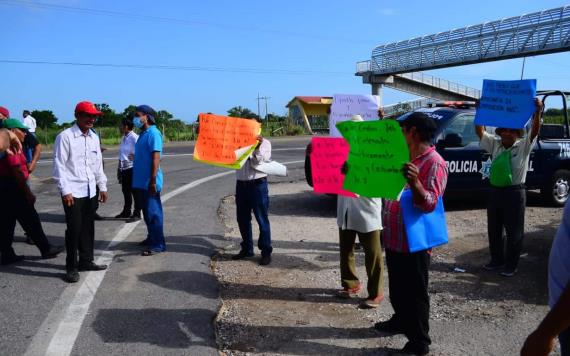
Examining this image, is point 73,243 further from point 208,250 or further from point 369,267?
point 369,267

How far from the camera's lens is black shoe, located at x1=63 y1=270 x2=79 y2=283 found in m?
4.88

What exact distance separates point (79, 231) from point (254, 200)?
6.55 ft

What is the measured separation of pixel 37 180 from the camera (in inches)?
517

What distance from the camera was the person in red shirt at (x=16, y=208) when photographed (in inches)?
221

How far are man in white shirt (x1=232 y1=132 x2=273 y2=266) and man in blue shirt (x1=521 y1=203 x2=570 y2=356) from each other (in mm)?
3894

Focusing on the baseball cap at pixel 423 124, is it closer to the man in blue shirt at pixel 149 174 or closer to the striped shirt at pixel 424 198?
the striped shirt at pixel 424 198

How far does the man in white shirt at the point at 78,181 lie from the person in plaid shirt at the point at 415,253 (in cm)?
340

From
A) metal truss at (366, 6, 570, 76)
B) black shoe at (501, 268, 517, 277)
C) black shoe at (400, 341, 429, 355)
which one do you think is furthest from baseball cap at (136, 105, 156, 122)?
metal truss at (366, 6, 570, 76)

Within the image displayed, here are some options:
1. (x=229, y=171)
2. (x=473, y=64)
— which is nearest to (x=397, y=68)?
(x=473, y=64)

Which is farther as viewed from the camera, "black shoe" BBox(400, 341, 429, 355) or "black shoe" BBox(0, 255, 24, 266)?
"black shoe" BBox(0, 255, 24, 266)

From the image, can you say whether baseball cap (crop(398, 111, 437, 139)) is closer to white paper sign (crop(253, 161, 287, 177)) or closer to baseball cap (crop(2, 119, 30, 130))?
white paper sign (crop(253, 161, 287, 177))

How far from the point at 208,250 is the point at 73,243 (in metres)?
1.73

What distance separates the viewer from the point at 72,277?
16.0ft

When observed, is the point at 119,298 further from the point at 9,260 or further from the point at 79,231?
the point at 9,260
